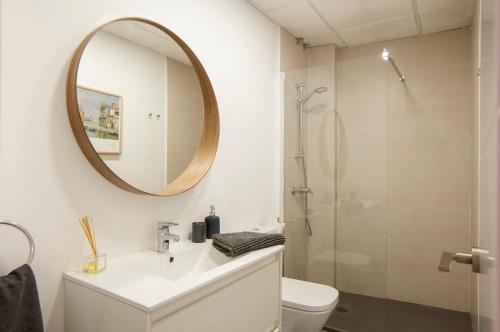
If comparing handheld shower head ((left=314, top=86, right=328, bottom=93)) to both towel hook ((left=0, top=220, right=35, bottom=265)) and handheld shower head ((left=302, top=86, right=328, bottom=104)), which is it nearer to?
handheld shower head ((left=302, top=86, right=328, bottom=104))

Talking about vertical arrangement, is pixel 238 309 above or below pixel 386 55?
below

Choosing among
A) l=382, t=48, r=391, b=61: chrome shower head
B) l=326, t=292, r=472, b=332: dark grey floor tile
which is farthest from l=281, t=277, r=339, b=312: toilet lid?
l=382, t=48, r=391, b=61: chrome shower head

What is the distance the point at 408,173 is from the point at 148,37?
6.96 feet

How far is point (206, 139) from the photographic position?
69.9 inches

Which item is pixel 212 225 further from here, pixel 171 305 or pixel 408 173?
pixel 408 173

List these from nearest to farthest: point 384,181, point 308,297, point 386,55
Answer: point 308,297 < point 386,55 < point 384,181

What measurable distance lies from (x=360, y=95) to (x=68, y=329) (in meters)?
2.40

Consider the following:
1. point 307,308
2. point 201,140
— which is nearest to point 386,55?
point 201,140

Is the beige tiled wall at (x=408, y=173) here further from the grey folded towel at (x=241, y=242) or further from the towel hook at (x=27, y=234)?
the towel hook at (x=27, y=234)

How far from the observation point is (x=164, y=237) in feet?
4.73

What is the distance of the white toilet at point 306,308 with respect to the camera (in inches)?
70.5

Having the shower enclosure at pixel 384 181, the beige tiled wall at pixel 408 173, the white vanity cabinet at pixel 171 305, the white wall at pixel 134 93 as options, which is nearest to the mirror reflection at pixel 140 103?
the white wall at pixel 134 93

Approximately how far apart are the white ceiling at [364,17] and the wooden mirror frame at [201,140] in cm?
81

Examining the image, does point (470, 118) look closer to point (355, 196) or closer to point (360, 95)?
point (360, 95)
